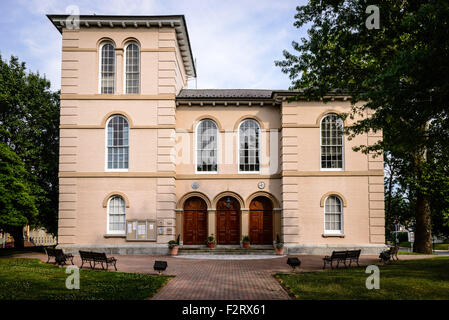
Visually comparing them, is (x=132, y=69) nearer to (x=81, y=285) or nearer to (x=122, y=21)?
(x=122, y=21)

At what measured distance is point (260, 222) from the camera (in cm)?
2253

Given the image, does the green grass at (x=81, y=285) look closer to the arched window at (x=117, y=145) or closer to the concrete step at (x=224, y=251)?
the concrete step at (x=224, y=251)

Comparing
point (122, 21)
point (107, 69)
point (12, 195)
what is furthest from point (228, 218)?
point (122, 21)

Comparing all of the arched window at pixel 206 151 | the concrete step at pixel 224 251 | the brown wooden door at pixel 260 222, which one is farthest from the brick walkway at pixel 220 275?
the arched window at pixel 206 151

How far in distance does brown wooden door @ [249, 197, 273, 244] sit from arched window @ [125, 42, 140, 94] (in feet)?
31.9

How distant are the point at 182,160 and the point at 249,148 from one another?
4093 mm

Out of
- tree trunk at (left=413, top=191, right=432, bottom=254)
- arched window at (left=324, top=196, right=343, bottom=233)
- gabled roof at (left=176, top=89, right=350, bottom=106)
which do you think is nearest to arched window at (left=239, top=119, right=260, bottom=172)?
gabled roof at (left=176, top=89, right=350, bottom=106)

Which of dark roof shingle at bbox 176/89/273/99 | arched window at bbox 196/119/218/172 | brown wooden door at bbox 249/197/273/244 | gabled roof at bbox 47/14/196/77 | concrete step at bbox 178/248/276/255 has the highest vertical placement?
gabled roof at bbox 47/14/196/77

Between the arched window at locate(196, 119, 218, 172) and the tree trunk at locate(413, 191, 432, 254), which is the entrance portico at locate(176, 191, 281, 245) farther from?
the tree trunk at locate(413, 191, 432, 254)

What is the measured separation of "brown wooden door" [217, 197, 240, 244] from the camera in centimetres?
2250

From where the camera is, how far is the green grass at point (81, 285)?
9555 millimetres
